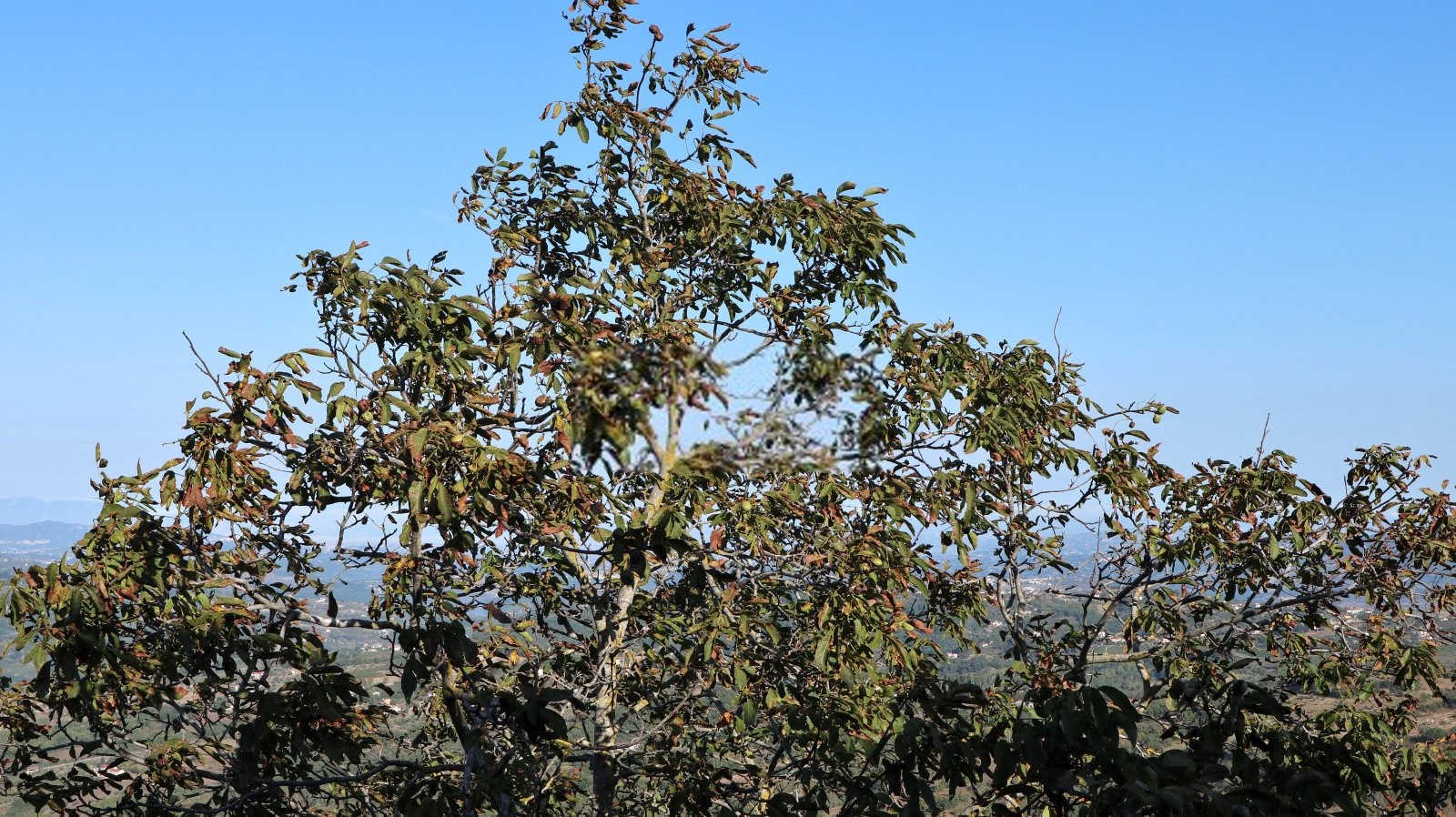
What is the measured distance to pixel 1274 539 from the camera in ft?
33.3

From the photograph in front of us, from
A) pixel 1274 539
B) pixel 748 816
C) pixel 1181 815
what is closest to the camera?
pixel 1181 815

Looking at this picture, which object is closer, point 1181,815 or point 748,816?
point 1181,815

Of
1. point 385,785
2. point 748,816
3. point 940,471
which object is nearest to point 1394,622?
point 940,471

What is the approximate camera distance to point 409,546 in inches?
325

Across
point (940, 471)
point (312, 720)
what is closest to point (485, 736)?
point (312, 720)

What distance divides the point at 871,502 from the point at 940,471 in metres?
0.61

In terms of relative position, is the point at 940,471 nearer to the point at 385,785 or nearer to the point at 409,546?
the point at 409,546

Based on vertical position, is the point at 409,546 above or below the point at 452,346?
below

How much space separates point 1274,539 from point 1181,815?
6.99 m

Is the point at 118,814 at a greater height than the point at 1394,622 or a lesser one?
lesser

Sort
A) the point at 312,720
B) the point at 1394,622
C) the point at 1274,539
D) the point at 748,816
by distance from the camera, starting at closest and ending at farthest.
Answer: the point at 312,720 < the point at 748,816 < the point at 1274,539 < the point at 1394,622

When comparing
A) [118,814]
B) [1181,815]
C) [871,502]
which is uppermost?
[871,502]

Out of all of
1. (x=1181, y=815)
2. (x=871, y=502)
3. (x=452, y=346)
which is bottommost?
(x=1181, y=815)

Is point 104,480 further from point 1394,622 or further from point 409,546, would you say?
point 1394,622
